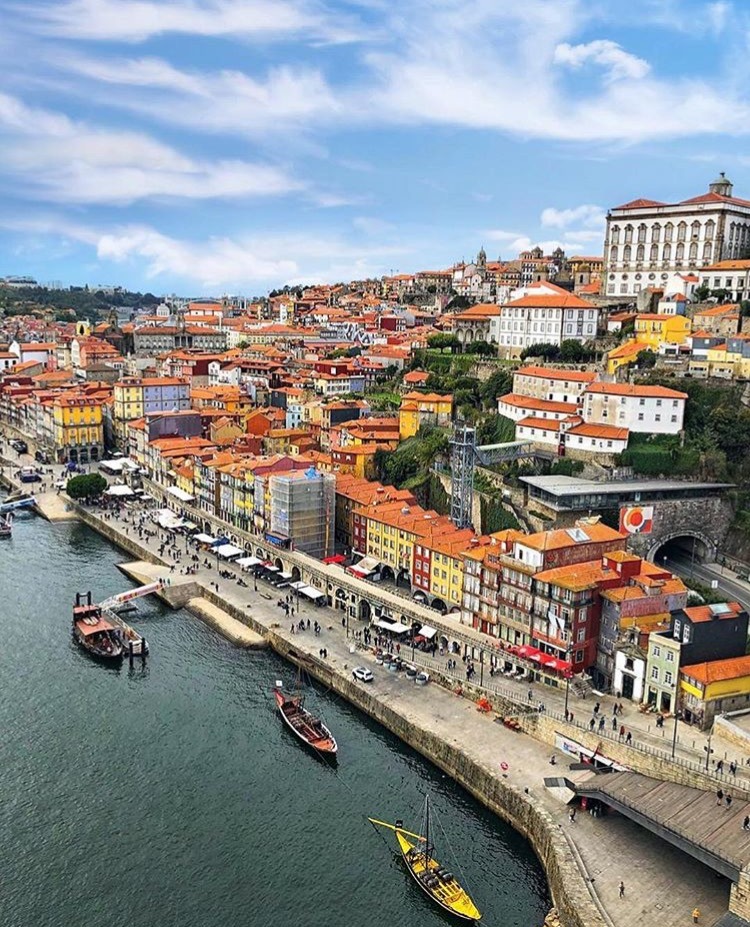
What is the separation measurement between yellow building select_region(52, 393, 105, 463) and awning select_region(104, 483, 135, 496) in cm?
1454

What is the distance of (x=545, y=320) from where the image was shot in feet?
218

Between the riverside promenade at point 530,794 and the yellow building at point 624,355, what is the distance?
89.8 feet

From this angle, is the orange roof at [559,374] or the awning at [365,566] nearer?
the awning at [365,566]

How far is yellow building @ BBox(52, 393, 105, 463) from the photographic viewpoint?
76812mm

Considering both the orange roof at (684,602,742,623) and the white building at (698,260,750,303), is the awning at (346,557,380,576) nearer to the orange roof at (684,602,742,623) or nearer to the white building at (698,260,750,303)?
the orange roof at (684,602,742,623)

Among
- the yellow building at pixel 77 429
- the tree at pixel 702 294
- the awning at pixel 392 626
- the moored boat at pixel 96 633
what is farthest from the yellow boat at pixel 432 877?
the yellow building at pixel 77 429

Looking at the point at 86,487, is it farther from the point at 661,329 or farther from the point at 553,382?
the point at 661,329

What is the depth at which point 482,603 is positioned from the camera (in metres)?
37.6

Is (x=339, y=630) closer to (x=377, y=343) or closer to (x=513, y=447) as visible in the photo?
(x=513, y=447)

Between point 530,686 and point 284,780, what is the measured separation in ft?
32.9

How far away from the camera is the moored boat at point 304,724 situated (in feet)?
101

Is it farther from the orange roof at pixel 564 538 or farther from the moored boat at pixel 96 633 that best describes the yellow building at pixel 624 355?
the moored boat at pixel 96 633

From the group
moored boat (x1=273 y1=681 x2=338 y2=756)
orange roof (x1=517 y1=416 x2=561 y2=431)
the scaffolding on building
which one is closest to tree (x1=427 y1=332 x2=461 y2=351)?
orange roof (x1=517 y1=416 x2=561 y2=431)

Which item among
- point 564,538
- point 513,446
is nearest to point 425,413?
point 513,446
